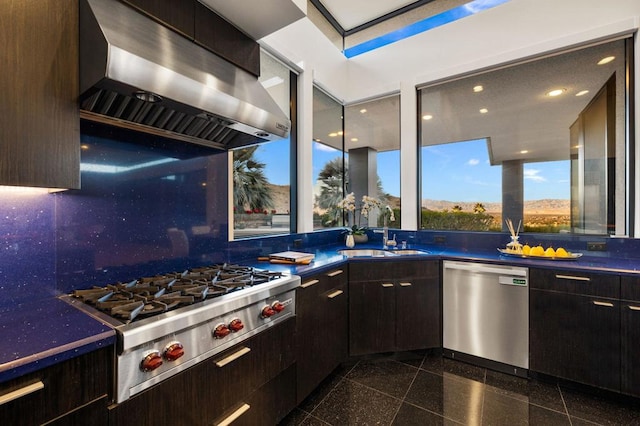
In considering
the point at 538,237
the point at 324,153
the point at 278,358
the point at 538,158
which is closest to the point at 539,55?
the point at 538,158

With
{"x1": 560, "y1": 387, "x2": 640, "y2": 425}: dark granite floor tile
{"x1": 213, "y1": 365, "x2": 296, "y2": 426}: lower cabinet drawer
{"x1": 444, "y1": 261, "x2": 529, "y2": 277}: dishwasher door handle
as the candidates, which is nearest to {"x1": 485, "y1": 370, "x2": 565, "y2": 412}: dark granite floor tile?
{"x1": 560, "y1": 387, "x2": 640, "y2": 425}: dark granite floor tile

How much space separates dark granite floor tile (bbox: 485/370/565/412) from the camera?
1978 mm

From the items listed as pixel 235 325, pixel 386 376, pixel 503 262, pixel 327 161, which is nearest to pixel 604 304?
pixel 503 262

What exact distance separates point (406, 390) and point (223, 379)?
1435mm

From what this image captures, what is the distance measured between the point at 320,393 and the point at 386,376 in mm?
561

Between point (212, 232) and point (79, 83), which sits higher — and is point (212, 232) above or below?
below

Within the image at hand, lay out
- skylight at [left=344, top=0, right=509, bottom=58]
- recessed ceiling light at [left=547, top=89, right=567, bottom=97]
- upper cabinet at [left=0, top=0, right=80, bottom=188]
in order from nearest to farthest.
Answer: upper cabinet at [left=0, top=0, right=80, bottom=188]
recessed ceiling light at [left=547, top=89, right=567, bottom=97]
skylight at [left=344, top=0, right=509, bottom=58]

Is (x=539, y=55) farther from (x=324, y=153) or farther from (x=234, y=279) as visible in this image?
(x=234, y=279)

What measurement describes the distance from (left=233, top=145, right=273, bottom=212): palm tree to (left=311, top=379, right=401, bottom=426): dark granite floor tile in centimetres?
155

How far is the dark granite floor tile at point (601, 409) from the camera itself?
5.92ft

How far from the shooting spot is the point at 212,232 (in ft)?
6.68

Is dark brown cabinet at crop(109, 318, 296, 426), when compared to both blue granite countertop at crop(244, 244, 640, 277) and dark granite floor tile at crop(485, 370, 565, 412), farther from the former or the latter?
dark granite floor tile at crop(485, 370, 565, 412)

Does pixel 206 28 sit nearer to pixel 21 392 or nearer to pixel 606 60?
pixel 21 392

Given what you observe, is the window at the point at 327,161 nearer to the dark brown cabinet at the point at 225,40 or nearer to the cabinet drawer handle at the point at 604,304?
the dark brown cabinet at the point at 225,40
